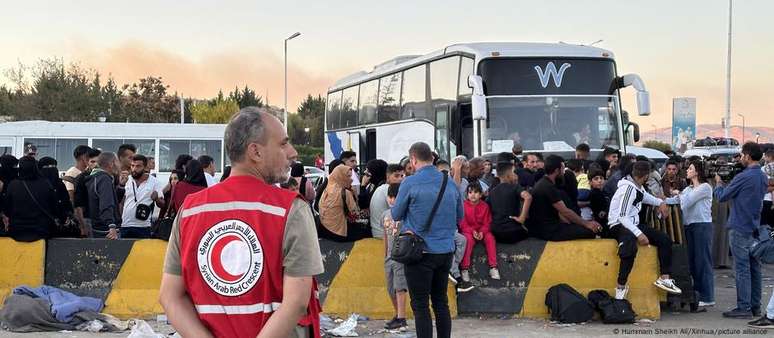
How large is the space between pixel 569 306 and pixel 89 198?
227 inches

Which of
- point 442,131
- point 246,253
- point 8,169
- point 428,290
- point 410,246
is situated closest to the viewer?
point 246,253

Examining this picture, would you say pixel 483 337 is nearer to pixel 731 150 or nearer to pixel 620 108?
pixel 620 108

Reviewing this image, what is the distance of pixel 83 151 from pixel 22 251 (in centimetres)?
234

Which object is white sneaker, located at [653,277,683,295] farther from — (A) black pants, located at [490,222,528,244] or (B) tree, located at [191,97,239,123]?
(B) tree, located at [191,97,239,123]

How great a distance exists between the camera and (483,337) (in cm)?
905

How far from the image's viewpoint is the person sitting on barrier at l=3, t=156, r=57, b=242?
9.73 meters

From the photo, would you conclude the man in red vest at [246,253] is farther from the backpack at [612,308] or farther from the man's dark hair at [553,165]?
the backpack at [612,308]

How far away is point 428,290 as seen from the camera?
7.75 metres

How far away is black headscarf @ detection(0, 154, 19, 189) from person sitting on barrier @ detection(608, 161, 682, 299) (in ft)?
22.3

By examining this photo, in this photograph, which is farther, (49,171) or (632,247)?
(49,171)

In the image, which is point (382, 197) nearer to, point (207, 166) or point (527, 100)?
point (207, 166)

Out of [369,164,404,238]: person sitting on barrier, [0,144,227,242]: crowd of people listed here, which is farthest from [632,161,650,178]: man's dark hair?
[0,144,227,242]: crowd of people

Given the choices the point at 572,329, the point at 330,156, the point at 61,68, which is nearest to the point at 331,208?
the point at 572,329

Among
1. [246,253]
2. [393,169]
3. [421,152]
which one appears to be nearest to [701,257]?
[393,169]
